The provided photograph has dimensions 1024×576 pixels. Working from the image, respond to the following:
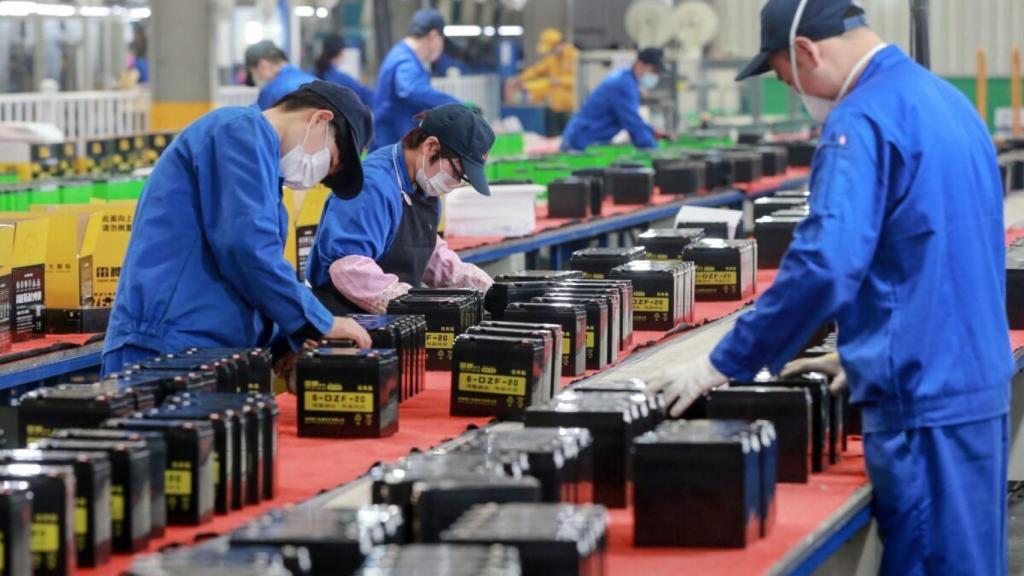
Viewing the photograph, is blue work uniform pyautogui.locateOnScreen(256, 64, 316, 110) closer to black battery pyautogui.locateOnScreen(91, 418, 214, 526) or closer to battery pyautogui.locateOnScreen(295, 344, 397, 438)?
battery pyautogui.locateOnScreen(295, 344, 397, 438)

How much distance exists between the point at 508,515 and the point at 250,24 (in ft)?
50.7

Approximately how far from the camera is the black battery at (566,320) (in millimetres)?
4273

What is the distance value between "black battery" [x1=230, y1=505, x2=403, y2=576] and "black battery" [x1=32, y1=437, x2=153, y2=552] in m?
0.30

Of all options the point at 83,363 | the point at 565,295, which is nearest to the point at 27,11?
the point at 83,363

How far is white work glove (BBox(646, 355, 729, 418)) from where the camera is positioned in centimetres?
336

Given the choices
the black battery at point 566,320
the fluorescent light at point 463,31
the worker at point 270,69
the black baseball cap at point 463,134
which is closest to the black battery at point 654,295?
the black baseball cap at point 463,134

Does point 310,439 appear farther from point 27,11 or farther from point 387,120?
point 27,11

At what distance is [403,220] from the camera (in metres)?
5.43

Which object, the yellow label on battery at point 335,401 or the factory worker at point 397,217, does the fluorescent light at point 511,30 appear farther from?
the yellow label on battery at point 335,401

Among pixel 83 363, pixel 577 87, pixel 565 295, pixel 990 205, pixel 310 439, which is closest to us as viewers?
pixel 990 205

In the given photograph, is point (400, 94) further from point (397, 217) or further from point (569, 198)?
point (397, 217)

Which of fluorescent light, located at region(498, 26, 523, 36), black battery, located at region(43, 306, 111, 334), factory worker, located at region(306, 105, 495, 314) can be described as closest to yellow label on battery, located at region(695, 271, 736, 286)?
factory worker, located at region(306, 105, 495, 314)

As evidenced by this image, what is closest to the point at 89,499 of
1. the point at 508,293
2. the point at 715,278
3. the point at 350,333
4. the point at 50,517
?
the point at 50,517

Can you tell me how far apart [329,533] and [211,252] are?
1811 millimetres
